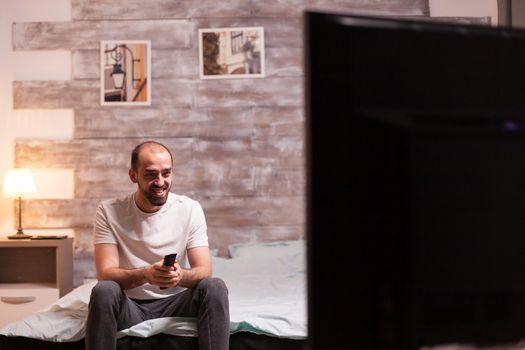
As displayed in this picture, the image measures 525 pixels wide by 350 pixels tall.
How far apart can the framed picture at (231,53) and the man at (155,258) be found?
1706 mm

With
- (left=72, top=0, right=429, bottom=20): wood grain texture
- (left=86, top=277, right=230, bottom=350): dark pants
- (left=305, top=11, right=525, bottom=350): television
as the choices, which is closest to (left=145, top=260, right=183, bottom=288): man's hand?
(left=86, top=277, right=230, bottom=350): dark pants

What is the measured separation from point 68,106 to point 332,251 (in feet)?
12.7

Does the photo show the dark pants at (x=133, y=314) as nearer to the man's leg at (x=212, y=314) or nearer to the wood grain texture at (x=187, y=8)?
the man's leg at (x=212, y=314)

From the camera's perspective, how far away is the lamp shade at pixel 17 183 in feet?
12.9

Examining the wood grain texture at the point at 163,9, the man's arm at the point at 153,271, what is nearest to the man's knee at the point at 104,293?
the man's arm at the point at 153,271

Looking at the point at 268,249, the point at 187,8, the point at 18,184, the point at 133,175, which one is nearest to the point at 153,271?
the point at 133,175

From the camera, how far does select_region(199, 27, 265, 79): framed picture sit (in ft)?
13.9

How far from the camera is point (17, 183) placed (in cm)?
393

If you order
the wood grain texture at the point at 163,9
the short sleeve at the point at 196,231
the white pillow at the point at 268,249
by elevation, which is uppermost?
the wood grain texture at the point at 163,9

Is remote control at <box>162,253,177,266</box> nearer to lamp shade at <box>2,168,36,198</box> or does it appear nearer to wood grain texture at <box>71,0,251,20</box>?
lamp shade at <box>2,168,36,198</box>

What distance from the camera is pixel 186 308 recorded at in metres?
2.42

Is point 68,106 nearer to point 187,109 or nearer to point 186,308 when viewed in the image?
point 187,109

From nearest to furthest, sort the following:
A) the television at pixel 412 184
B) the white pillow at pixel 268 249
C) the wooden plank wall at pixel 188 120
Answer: the television at pixel 412 184 → the white pillow at pixel 268 249 → the wooden plank wall at pixel 188 120

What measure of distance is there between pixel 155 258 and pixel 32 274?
191 centimetres
